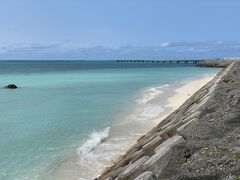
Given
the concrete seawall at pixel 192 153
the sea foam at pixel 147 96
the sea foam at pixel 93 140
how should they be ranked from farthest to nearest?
the sea foam at pixel 147 96 < the sea foam at pixel 93 140 < the concrete seawall at pixel 192 153

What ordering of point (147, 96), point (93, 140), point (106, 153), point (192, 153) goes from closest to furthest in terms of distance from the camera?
1. point (192, 153)
2. point (106, 153)
3. point (93, 140)
4. point (147, 96)

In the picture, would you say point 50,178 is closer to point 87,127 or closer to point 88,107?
point 87,127

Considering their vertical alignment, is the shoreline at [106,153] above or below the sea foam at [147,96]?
above

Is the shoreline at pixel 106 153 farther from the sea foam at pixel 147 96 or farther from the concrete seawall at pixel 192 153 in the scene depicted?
the sea foam at pixel 147 96

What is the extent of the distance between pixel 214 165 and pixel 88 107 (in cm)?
2049

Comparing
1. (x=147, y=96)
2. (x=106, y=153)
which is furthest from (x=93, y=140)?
(x=147, y=96)

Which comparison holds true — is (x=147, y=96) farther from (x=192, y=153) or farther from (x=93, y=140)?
(x=192, y=153)

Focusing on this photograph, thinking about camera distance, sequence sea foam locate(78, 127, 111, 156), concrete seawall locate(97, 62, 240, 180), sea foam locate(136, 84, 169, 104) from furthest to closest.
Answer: sea foam locate(136, 84, 169, 104)
sea foam locate(78, 127, 111, 156)
concrete seawall locate(97, 62, 240, 180)

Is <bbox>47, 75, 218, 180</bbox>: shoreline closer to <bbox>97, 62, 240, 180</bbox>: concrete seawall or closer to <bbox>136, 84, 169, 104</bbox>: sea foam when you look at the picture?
<bbox>97, 62, 240, 180</bbox>: concrete seawall

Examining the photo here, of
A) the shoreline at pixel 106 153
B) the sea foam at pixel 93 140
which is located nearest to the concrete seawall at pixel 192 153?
the shoreline at pixel 106 153

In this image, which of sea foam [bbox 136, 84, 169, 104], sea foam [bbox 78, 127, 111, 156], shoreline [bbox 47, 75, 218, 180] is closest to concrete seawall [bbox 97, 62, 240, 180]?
shoreline [bbox 47, 75, 218, 180]

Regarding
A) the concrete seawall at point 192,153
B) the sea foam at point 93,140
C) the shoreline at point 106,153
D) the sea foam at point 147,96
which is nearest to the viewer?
the concrete seawall at point 192,153

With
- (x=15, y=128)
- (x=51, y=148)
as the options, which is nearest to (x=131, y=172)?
(x=51, y=148)

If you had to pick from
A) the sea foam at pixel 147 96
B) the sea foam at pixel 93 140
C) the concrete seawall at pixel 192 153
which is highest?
the concrete seawall at pixel 192 153
